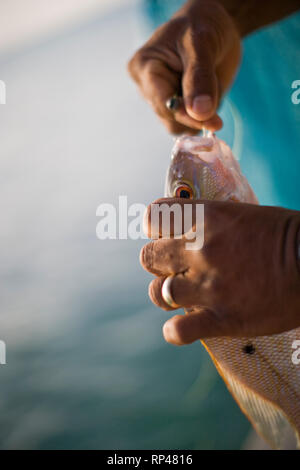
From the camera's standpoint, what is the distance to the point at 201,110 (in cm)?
92

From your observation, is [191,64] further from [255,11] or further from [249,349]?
[249,349]

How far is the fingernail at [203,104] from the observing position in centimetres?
91

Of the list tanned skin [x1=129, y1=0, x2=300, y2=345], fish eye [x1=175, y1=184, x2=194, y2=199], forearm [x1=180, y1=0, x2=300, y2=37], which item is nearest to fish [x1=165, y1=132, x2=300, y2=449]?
fish eye [x1=175, y1=184, x2=194, y2=199]

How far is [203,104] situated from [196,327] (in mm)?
592

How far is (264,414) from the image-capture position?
0.76 m

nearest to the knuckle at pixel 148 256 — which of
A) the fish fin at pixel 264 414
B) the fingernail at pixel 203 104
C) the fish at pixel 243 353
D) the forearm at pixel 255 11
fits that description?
the fish at pixel 243 353

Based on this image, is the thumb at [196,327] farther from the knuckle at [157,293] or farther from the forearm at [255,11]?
the forearm at [255,11]

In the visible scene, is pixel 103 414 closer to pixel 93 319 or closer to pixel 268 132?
pixel 93 319

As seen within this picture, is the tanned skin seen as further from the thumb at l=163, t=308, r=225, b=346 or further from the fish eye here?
the fish eye

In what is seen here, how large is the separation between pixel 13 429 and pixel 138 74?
157 cm

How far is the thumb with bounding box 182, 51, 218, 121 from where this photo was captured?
3.00 ft

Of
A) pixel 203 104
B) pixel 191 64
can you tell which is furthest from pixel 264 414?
pixel 191 64
